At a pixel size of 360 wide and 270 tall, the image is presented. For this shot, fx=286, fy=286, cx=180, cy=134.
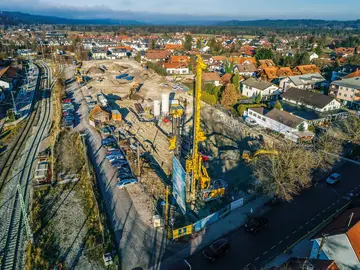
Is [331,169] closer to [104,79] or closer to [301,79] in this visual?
[301,79]

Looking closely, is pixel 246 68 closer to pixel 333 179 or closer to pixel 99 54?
pixel 333 179

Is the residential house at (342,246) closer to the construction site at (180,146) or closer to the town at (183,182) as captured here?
the town at (183,182)

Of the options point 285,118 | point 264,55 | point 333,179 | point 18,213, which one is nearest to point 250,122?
point 285,118

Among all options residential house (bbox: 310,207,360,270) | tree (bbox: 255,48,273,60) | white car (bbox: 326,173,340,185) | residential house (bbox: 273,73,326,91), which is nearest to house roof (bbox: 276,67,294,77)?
residential house (bbox: 273,73,326,91)

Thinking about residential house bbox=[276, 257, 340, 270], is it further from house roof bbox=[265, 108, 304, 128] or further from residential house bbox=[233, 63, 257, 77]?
residential house bbox=[233, 63, 257, 77]

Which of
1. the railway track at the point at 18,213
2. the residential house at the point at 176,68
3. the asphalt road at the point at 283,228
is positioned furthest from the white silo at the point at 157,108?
the residential house at the point at 176,68

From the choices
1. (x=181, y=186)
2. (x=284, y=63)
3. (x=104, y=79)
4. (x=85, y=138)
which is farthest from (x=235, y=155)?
(x=284, y=63)
